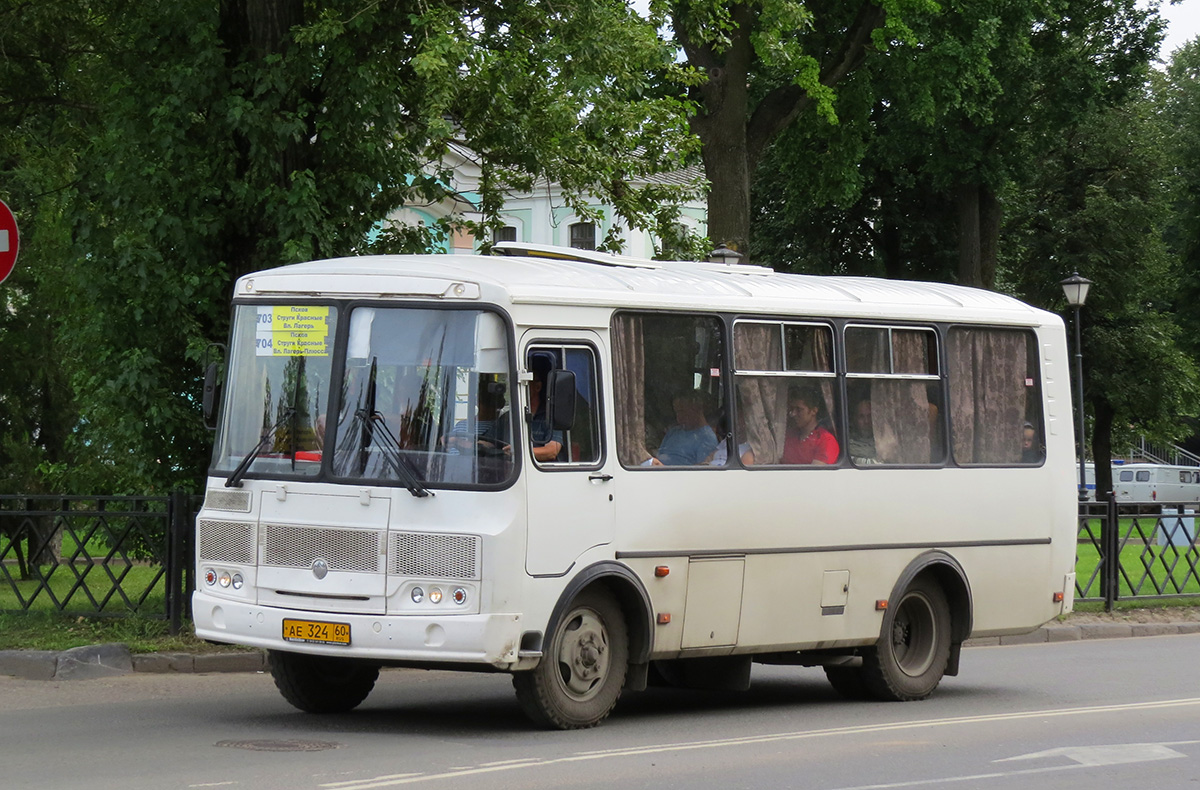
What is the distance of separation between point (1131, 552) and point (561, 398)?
45.1ft

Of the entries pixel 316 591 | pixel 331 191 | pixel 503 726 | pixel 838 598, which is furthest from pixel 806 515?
pixel 331 191

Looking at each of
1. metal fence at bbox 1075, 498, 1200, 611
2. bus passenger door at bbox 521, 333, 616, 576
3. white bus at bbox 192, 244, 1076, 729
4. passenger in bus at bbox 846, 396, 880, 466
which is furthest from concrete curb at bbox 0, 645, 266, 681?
metal fence at bbox 1075, 498, 1200, 611

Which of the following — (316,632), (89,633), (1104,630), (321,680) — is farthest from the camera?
(1104,630)

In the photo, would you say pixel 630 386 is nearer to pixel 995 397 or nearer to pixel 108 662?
pixel 995 397

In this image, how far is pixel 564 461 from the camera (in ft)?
35.7

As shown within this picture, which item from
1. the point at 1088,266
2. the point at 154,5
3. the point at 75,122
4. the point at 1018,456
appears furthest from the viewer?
the point at 1088,266

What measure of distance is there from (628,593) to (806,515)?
1.87 meters

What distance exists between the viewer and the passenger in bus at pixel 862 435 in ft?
42.4

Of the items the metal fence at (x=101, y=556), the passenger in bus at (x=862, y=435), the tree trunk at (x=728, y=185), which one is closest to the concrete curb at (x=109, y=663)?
the metal fence at (x=101, y=556)

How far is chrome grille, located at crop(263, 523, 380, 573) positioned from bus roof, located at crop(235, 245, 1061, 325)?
4.91ft

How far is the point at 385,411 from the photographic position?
420 inches

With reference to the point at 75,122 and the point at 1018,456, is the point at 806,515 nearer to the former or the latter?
the point at 1018,456

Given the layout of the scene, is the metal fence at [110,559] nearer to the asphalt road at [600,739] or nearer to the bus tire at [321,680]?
the asphalt road at [600,739]

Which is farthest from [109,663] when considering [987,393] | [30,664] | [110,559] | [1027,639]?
[1027,639]
